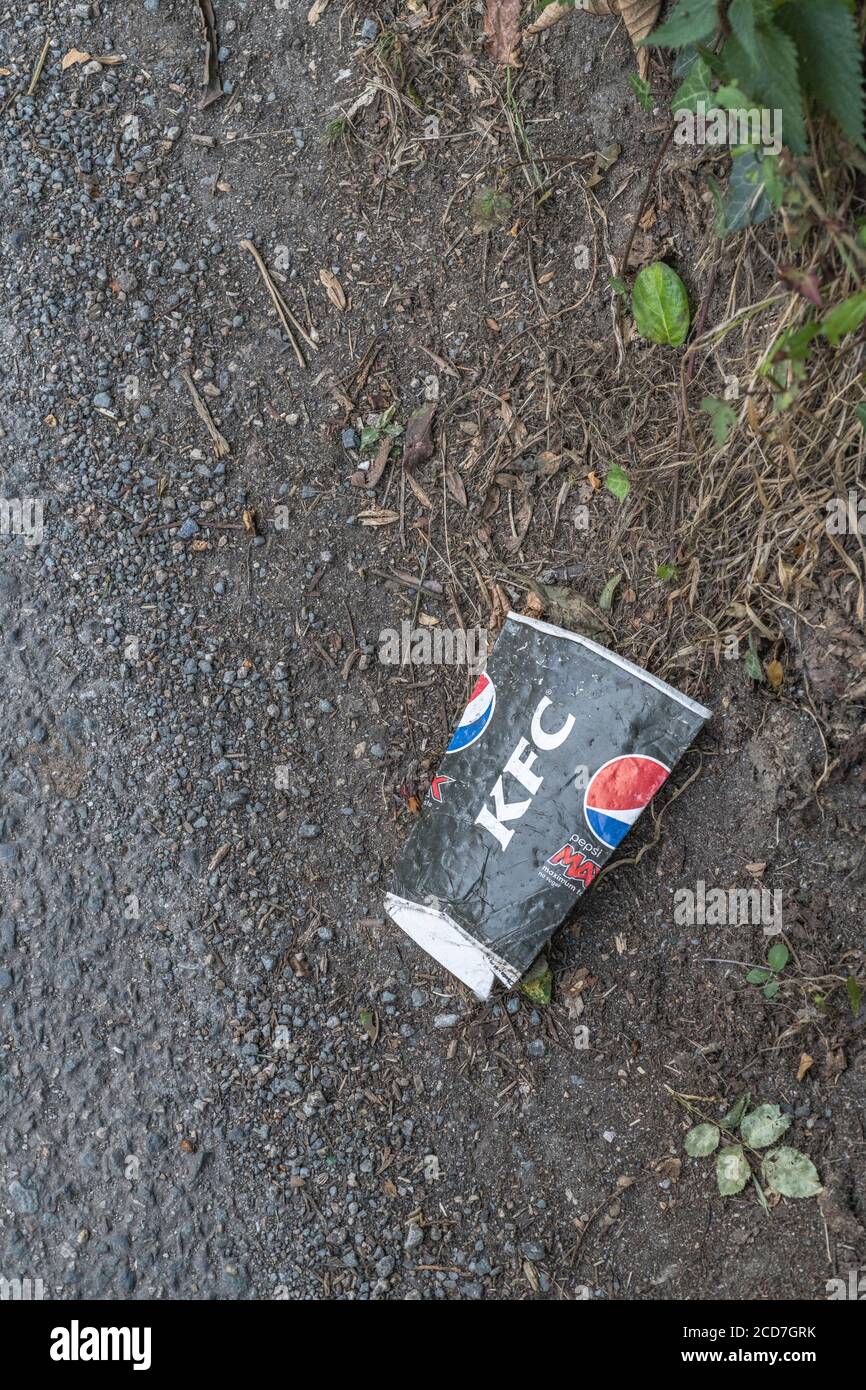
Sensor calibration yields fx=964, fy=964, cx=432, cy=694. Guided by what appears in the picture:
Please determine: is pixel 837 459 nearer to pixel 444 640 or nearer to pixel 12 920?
pixel 444 640

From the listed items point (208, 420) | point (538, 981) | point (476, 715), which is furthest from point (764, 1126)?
point (208, 420)

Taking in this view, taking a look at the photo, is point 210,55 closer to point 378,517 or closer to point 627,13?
point 627,13

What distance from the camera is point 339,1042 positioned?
2.26m

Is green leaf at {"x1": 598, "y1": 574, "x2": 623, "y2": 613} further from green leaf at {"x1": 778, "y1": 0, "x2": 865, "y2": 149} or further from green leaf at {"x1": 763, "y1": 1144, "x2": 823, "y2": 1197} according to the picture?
green leaf at {"x1": 763, "y1": 1144, "x2": 823, "y2": 1197}

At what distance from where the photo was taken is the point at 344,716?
232 cm

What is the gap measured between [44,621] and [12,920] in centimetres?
73

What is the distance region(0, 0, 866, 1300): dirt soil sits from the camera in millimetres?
2156

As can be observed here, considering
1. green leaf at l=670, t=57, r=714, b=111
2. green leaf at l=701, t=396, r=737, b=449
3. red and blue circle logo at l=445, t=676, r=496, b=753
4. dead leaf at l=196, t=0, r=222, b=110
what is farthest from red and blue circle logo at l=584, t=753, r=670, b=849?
dead leaf at l=196, t=0, r=222, b=110

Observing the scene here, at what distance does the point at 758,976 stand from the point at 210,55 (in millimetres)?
2543

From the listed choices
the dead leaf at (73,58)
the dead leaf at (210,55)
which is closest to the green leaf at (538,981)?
the dead leaf at (210,55)

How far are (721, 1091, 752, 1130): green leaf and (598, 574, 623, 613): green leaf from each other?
1132mm

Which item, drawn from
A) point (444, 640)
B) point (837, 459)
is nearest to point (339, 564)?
point (444, 640)

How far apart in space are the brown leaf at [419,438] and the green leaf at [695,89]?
793mm

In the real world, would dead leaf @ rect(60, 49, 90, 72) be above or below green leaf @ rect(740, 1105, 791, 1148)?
above
